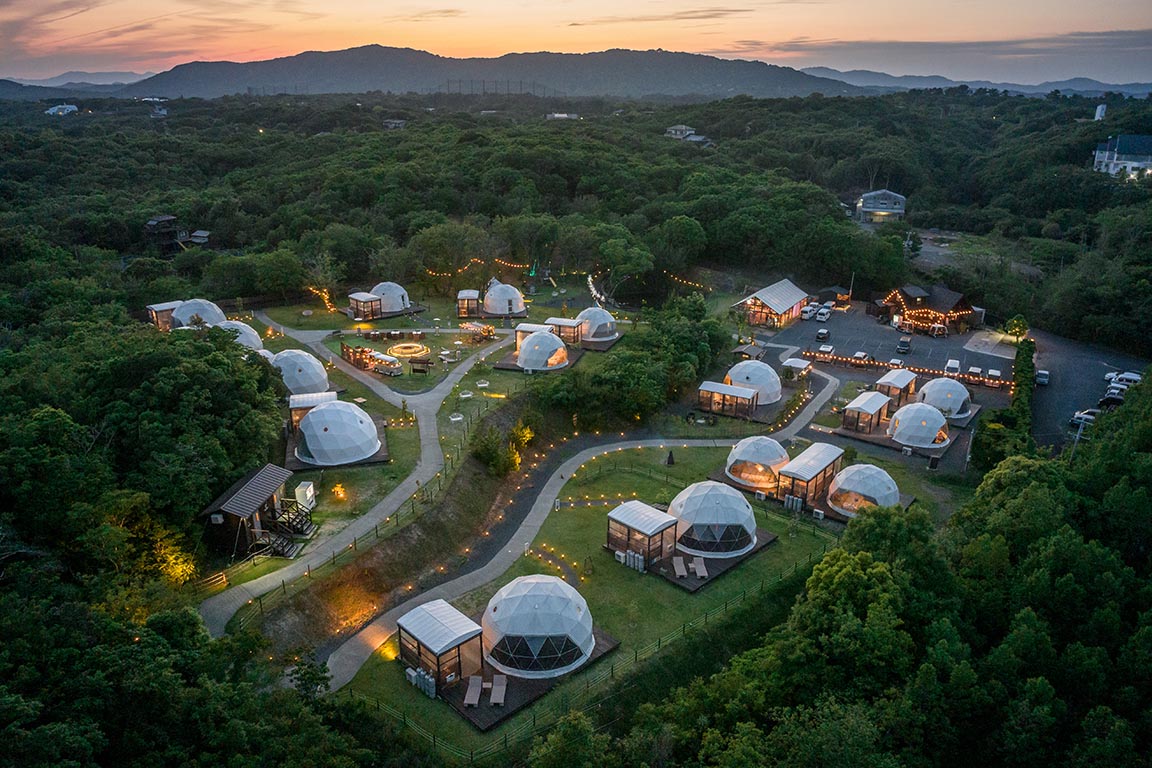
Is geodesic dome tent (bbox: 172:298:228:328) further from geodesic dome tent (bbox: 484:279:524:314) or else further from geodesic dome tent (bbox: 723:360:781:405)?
geodesic dome tent (bbox: 723:360:781:405)

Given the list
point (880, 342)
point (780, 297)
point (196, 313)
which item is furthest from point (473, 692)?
point (780, 297)

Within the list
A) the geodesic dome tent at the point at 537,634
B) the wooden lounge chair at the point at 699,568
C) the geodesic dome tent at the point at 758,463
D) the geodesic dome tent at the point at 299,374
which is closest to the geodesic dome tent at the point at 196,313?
the geodesic dome tent at the point at 299,374

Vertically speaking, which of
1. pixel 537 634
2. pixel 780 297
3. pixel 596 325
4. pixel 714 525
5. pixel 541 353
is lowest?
pixel 537 634

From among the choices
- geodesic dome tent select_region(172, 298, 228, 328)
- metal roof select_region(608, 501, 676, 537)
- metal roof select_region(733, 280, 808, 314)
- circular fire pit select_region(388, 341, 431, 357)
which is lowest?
metal roof select_region(608, 501, 676, 537)

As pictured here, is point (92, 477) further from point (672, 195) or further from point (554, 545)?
point (672, 195)

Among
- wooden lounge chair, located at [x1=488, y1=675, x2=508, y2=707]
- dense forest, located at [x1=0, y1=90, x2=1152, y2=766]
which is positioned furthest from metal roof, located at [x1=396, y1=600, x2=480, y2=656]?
dense forest, located at [x1=0, y1=90, x2=1152, y2=766]

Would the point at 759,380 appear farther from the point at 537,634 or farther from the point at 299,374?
the point at 299,374
